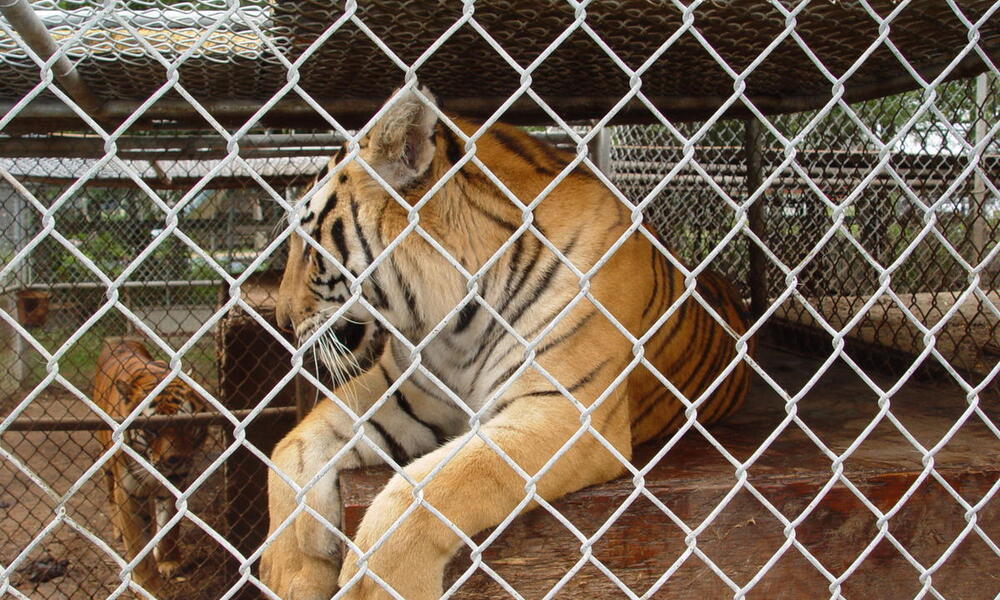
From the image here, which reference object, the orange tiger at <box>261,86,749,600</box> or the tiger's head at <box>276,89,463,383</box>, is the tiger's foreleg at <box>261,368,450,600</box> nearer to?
the orange tiger at <box>261,86,749,600</box>

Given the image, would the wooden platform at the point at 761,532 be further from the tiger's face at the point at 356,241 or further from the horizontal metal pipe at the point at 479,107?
the horizontal metal pipe at the point at 479,107

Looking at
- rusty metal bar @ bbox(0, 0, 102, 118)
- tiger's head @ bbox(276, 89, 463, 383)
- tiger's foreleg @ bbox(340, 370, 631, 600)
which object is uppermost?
rusty metal bar @ bbox(0, 0, 102, 118)

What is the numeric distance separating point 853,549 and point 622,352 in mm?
583

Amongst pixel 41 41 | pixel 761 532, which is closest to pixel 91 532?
pixel 41 41

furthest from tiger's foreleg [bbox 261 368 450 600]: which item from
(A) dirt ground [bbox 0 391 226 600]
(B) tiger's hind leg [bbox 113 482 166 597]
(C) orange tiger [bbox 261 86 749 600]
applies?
(B) tiger's hind leg [bbox 113 482 166 597]

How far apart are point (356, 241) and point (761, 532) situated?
103 centimetres

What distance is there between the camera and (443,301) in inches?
70.1

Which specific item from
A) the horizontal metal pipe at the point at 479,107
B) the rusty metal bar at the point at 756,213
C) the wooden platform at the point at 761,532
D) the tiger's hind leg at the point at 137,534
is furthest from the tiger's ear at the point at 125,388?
the rusty metal bar at the point at 756,213

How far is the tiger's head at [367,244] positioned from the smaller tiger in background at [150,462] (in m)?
2.12

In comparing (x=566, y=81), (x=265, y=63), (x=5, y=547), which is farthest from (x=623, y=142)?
(x=5, y=547)

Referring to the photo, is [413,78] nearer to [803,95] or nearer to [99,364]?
[803,95]

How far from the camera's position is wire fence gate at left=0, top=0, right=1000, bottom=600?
1.03 m

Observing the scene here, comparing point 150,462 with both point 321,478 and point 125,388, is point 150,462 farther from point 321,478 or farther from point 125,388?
point 321,478

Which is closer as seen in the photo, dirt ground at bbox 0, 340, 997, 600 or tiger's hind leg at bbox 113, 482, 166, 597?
dirt ground at bbox 0, 340, 997, 600
